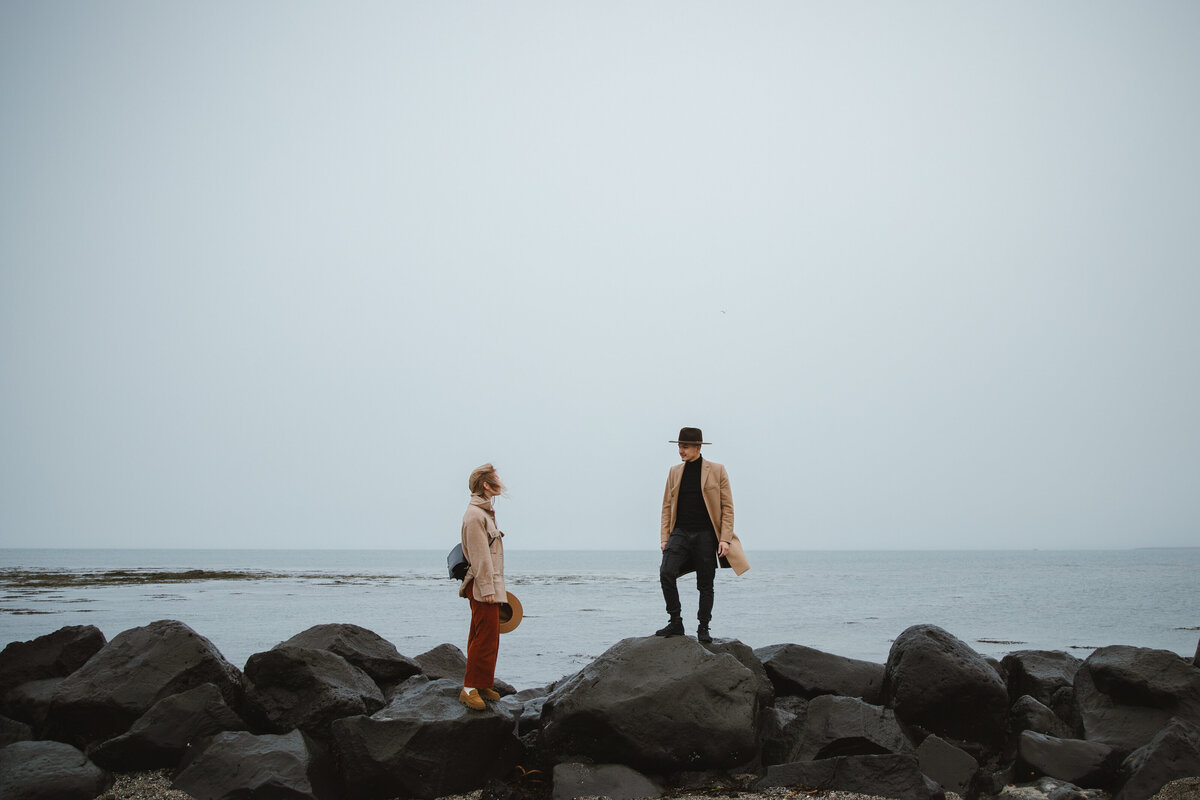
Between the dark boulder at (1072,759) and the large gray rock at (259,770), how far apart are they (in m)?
6.19

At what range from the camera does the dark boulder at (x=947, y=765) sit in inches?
301

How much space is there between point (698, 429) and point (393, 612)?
89.9 ft

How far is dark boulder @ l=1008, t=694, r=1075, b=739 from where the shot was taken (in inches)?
355

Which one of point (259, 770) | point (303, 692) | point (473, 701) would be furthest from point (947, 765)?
point (303, 692)

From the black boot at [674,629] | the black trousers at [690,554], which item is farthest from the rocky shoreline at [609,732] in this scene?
the black trousers at [690,554]

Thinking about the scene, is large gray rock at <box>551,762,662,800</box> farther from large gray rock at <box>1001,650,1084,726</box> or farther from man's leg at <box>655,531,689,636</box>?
large gray rock at <box>1001,650,1084,726</box>

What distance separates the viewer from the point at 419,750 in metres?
7.53

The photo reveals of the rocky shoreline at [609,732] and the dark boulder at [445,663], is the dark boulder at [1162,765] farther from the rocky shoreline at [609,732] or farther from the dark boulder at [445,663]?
the dark boulder at [445,663]

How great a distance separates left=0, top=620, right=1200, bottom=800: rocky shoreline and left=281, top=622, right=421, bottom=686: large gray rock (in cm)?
50

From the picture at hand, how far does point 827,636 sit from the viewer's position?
25.1 m

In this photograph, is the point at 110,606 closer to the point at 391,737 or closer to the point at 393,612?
the point at 393,612

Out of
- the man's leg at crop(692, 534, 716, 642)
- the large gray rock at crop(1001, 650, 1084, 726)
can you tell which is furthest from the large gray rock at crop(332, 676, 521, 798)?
the large gray rock at crop(1001, 650, 1084, 726)

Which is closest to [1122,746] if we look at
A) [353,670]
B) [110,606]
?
[353,670]

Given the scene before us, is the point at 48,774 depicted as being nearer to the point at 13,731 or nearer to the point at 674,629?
the point at 13,731
